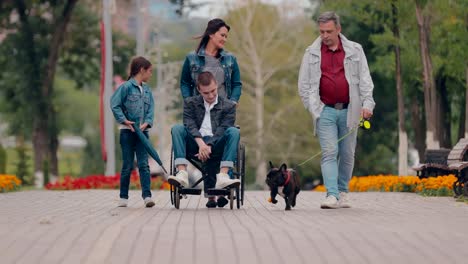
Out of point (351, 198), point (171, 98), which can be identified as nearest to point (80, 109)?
point (171, 98)

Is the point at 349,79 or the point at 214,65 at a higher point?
the point at 214,65

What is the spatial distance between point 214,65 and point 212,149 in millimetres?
999

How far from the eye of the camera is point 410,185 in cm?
2366

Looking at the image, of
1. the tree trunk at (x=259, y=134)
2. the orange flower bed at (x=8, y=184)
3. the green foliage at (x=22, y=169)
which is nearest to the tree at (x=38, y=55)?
the green foliage at (x=22, y=169)

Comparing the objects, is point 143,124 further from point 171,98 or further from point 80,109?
point 80,109

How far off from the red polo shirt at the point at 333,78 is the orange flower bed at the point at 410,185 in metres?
4.20

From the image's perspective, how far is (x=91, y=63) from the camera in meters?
55.0

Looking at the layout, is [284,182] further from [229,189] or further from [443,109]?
[443,109]

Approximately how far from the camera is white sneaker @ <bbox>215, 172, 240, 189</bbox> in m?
16.1

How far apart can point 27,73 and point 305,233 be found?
138 feet

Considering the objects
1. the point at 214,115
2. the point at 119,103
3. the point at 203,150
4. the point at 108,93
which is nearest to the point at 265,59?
the point at 108,93

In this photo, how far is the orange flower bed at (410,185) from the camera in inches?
810

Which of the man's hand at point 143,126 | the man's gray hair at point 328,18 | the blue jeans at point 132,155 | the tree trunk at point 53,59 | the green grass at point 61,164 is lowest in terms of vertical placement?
the green grass at point 61,164

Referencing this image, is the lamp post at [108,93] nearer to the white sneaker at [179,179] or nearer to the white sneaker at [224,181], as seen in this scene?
the white sneaker at [179,179]
